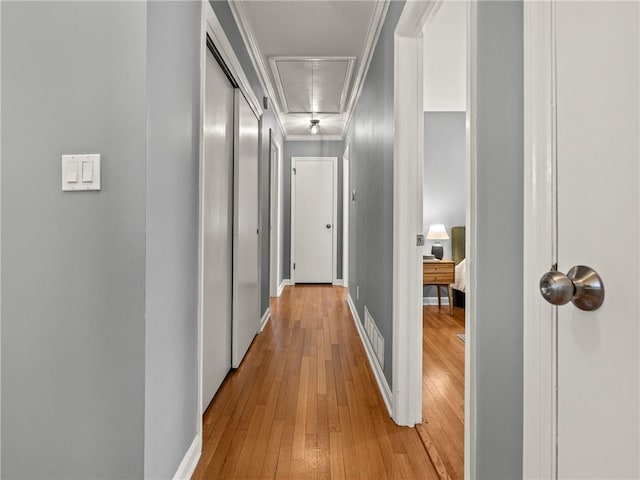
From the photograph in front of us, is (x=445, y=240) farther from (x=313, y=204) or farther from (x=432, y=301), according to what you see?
(x=313, y=204)

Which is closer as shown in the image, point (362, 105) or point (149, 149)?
point (149, 149)

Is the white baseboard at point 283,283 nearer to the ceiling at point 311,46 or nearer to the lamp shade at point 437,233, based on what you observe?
the lamp shade at point 437,233

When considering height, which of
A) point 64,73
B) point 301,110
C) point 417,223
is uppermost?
point 301,110

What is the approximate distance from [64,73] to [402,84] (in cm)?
142

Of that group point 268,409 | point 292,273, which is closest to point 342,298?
Answer: point 292,273

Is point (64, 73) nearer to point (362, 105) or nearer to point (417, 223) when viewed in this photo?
point (417, 223)

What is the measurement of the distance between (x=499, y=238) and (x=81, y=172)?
1220mm
